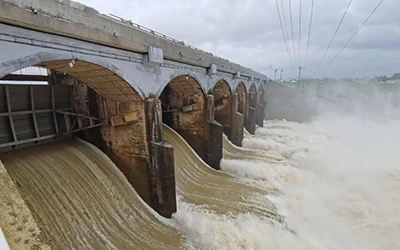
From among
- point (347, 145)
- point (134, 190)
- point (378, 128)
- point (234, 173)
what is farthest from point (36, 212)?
point (378, 128)

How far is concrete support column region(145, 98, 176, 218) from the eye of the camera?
23.8ft

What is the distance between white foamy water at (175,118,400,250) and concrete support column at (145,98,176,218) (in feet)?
2.73

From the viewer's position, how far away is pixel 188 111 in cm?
1208

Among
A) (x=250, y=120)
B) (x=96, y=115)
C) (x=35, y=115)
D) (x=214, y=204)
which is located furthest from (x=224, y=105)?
(x=35, y=115)

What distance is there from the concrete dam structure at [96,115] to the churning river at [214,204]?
0.20 ft

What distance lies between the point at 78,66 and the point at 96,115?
10.5 ft

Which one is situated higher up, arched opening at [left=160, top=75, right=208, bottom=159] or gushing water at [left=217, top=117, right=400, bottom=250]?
arched opening at [left=160, top=75, right=208, bottom=159]

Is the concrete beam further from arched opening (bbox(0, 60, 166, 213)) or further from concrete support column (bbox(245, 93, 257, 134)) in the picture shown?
concrete support column (bbox(245, 93, 257, 134))

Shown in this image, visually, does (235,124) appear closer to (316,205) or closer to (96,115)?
(316,205)

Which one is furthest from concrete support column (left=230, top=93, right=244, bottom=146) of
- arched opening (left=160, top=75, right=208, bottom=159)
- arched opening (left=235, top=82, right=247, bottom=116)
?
arched opening (left=160, top=75, right=208, bottom=159)

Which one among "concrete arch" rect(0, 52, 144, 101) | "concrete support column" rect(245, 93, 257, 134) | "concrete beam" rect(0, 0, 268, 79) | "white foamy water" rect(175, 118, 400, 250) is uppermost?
"concrete beam" rect(0, 0, 268, 79)

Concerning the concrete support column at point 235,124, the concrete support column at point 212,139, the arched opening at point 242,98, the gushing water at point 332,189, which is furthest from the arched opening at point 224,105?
the concrete support column at point 212,139

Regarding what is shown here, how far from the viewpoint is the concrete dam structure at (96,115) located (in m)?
4.55

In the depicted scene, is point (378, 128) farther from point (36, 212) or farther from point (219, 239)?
point (36, 212)
